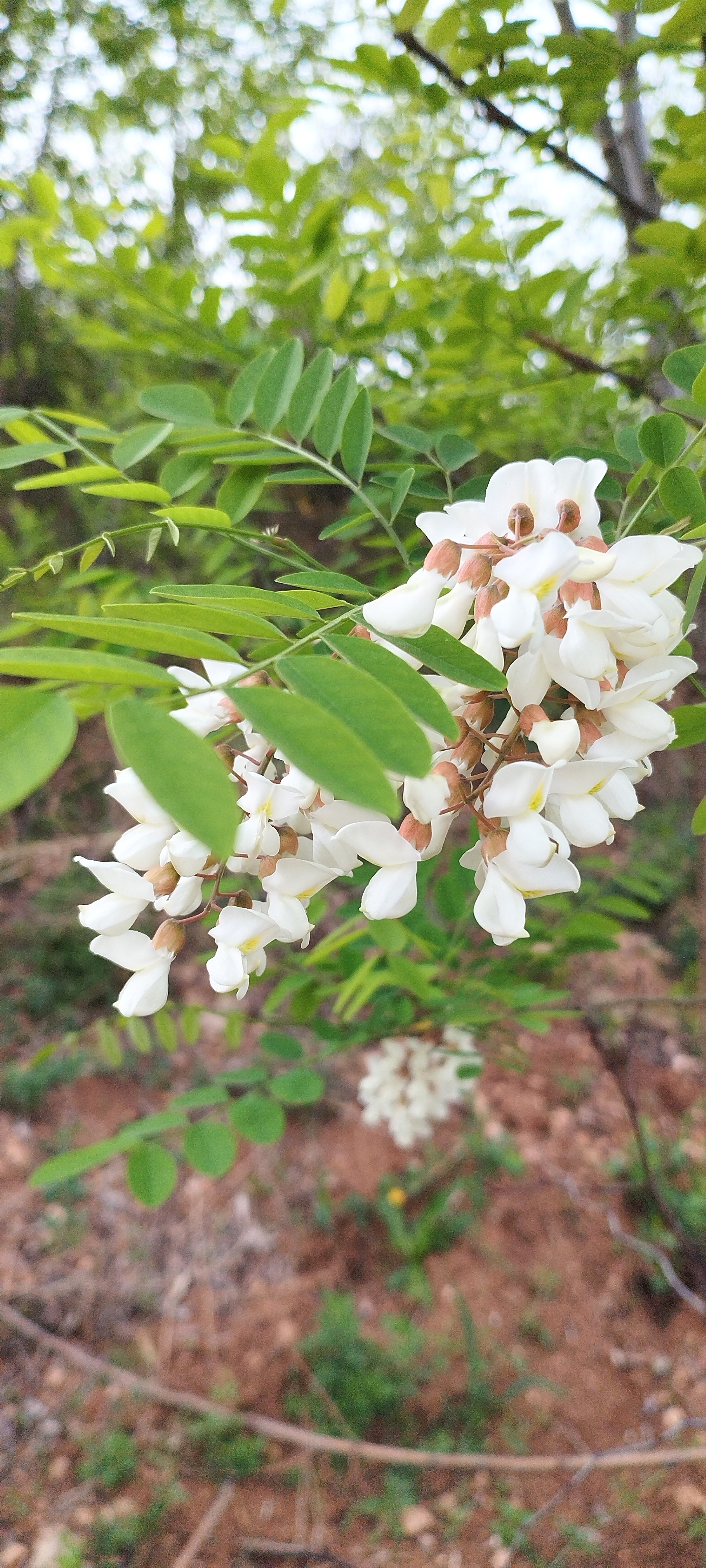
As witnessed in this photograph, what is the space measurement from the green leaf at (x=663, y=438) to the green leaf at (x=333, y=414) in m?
0.21

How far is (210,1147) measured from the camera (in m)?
0.77

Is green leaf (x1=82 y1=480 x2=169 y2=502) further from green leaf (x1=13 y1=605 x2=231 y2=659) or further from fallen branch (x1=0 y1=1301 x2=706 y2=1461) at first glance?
fallen branch (x1=0 y1=1301 x2=706 y2=1461)

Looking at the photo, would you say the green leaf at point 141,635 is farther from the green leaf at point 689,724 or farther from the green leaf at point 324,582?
the green leaf at point 689,724

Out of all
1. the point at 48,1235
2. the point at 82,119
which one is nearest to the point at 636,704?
the point at 48,1235

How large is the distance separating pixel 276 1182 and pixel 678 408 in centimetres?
162

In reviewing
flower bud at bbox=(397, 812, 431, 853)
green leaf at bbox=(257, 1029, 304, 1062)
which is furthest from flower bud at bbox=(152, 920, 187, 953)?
green leaf at bbox=(257, 1029, 304, 1062)

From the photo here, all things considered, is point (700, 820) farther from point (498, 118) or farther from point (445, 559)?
point (498, 118)

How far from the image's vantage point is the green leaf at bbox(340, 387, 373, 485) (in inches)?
22.4

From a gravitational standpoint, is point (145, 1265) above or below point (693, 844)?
below

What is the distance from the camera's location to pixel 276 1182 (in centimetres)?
171

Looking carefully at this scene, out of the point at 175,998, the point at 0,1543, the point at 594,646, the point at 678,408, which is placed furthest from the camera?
the point at 175,998

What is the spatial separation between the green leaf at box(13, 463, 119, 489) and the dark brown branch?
17.8 inches

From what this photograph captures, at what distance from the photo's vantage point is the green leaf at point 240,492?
59 centimetres

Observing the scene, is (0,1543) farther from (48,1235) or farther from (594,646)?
(594,646)
